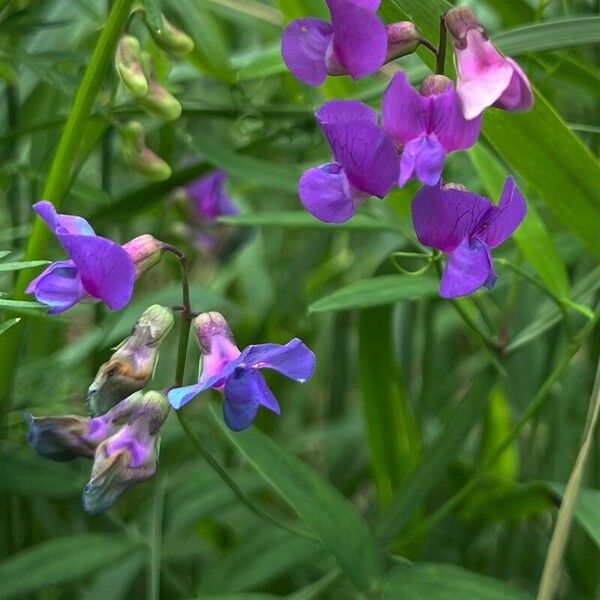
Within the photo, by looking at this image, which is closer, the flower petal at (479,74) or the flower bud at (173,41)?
the flower petal at (479,74)

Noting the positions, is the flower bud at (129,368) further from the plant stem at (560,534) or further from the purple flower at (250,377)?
the plant stem at (560,534)

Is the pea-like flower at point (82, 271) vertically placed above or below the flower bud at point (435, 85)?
below

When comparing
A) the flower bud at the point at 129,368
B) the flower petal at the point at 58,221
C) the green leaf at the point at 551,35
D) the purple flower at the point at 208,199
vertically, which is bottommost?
the purple flower at the point at 208,199

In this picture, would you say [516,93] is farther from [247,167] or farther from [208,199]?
[208,199]

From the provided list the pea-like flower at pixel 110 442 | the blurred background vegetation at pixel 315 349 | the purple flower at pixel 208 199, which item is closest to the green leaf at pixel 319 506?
the blurred background vegetation at pixel 315 349

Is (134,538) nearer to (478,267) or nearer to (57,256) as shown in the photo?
(57,256)

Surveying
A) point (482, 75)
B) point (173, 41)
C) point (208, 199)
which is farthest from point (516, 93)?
point (208, 199)

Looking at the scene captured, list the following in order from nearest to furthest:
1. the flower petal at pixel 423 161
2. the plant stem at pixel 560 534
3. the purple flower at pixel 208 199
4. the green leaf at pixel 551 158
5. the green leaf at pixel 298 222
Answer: the flower petal at pixel 423 161 → the plant stem at pixel 560 534 → the green leaf at pixel 551 158 → the green leaf at pixel 298 222 → the purple flower at pixel 208 199

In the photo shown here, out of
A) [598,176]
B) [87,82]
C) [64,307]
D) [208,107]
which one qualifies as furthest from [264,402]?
[208,107]
